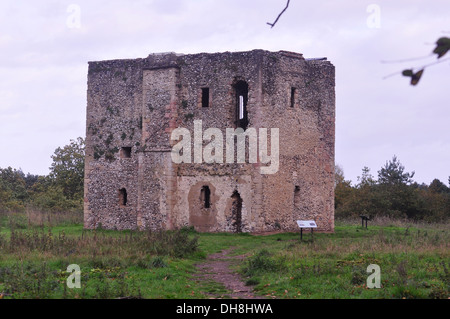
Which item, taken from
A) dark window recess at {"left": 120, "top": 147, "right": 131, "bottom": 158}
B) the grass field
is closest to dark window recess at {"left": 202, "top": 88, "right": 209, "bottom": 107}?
dark window recess at {"left": 120, "top": 147, "right": 131, "bottom": 158}

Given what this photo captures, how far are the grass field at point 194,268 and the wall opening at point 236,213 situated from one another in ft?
12.6

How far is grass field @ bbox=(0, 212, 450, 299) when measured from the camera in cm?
1045

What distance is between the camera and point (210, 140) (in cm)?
2455

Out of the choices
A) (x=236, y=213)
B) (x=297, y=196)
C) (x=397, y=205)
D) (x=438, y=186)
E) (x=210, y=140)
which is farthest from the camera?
(x=438, y=186)

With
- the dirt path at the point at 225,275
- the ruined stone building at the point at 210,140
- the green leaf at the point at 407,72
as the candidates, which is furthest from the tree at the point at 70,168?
the green leaf at the point at 407,72

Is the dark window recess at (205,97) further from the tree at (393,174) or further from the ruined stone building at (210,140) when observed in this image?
the tree at (393,174)

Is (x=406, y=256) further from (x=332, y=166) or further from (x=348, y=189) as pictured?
(x=348, y=189)

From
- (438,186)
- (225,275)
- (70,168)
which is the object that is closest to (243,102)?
(225,275)

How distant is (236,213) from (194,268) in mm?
9218

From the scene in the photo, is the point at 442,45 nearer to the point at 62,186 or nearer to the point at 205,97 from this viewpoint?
the point at 205,97

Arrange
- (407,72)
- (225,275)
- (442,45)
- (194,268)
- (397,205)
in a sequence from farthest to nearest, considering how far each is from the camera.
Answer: (397,205)
(194,268)
(225,275)
(407,72)
(442,45)

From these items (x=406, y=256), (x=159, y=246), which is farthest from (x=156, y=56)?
(x=406, y=256)

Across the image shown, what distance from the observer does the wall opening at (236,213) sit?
78.8ft

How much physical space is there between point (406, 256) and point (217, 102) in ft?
41.8
